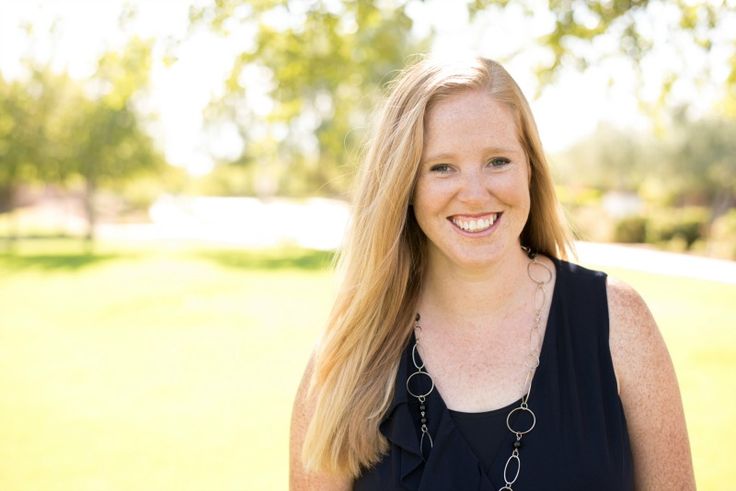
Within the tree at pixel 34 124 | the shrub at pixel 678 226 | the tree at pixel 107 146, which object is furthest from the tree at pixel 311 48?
the tree at pixel 34 124

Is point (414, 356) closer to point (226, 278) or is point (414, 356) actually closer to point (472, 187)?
point (472, 187)

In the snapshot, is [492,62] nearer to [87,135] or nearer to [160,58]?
[160,58]

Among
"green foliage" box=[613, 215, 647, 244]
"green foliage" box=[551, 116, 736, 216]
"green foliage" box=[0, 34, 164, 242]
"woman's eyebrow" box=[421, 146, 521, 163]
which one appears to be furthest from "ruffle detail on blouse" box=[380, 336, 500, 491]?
"green foliage" box=[551, 116, 736, 216]

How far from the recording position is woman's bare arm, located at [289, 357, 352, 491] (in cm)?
247

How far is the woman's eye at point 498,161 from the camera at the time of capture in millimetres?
2408

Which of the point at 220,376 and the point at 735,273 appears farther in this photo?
the point at 735,273

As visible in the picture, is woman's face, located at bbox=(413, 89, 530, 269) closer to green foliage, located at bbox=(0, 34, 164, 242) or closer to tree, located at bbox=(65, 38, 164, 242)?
tree, located at bbox=(65, 38, 164, 242)

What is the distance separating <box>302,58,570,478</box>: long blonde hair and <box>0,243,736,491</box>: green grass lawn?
1.87 meters

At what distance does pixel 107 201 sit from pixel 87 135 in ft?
82.9

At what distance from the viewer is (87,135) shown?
3192 cm

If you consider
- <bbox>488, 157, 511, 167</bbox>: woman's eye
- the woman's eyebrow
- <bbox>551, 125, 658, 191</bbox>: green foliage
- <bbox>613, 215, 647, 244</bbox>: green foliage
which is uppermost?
the woman's eyebrow

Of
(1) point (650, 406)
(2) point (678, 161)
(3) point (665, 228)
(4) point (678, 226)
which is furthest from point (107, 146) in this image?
(1) point (650, 406)

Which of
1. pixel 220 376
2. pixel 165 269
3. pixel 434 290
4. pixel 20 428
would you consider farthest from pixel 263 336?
pixel 165 269

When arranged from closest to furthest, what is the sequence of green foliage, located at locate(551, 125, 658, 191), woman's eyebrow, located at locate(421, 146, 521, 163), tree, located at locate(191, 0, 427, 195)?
woman's eyebrow, located at locate(421, 146, 521, 163)
tree, located at locate(191, 0, 427, 195)
green foliage, located at locate(551, 125, 658, 191)
